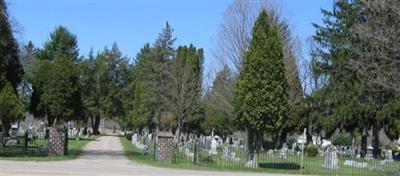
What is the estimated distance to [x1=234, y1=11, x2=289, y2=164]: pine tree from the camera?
1248 inches

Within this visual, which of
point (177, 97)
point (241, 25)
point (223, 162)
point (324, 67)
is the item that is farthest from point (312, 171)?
point (177, 97)

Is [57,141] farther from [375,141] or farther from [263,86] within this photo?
[375,141]

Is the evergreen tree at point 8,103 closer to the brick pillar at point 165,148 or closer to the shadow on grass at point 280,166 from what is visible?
the brick pillar at point 165,148

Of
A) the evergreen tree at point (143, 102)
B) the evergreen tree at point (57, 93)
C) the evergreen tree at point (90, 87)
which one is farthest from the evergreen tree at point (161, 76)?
the evergreen tree at point (90, 87)

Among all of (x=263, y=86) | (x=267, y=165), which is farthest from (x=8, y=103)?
(x=267, y=165)

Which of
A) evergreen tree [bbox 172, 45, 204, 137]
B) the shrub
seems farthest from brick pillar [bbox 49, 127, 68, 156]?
evergreen tree [bbox 172, 45, 204, 137]

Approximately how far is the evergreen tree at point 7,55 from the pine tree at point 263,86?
13114mm

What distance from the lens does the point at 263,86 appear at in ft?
104

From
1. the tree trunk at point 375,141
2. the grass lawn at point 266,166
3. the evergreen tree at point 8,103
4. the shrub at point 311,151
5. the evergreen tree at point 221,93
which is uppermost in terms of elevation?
the evergreen tree at point 221,93

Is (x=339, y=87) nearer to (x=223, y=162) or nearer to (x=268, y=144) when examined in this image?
(x=268, y=144)

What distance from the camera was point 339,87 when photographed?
6062 cm

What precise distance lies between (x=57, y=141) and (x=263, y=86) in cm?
1224

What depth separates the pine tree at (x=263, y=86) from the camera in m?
31.7

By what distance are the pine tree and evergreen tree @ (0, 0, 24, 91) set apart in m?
13.1
